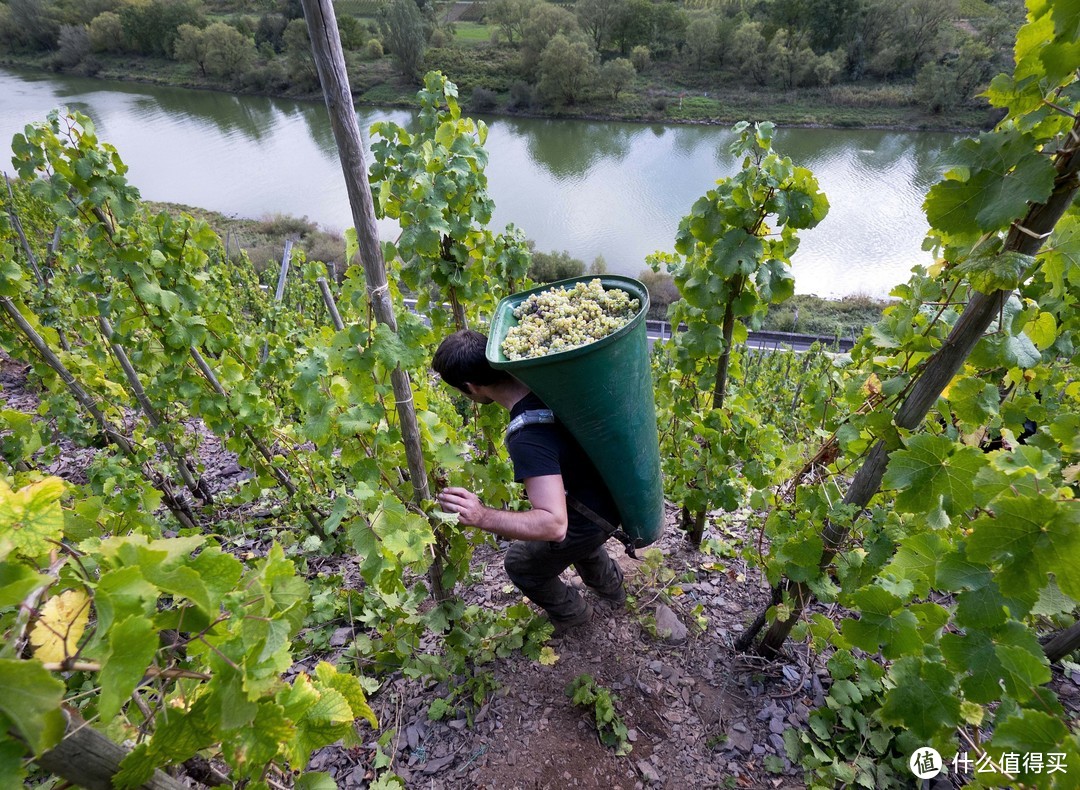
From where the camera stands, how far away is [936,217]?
4.40 ft

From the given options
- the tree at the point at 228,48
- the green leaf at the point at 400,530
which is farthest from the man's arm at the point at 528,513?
the tree at the point at 228,48

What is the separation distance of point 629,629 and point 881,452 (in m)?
1.64

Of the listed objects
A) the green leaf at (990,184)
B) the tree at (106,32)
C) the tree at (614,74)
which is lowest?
the green leaf at (990,184)

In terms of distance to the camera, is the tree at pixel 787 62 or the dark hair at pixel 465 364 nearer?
the dark hair at pixel 465 364

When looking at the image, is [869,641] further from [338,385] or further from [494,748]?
[338,385]

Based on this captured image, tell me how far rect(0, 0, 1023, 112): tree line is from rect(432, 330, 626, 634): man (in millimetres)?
38892

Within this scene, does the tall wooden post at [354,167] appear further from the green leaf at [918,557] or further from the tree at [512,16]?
the tree at [512,16]

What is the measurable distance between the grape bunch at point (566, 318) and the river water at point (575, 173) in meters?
16.6

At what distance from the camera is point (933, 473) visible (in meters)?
1.53

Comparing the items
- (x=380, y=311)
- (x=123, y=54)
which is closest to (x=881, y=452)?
(x=380, y=311)

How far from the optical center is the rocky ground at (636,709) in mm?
2227

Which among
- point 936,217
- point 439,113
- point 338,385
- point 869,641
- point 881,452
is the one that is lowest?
point 869,641

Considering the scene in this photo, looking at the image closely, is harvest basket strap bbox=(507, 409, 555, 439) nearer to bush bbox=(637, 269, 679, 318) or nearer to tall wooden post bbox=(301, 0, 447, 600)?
tall wooden post bbox=(301, 0, 447, 600)

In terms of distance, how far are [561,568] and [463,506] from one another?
0.77 metres
